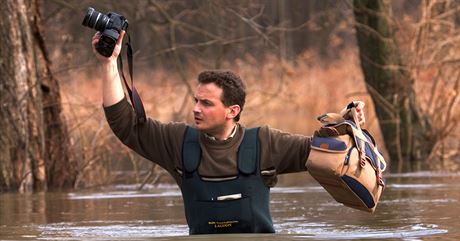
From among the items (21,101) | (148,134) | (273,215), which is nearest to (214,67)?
(21,101)

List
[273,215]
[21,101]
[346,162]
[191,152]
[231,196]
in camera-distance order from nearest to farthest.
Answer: [346,162] < [231,196] < [191,152] < [273,215] < [21,101]

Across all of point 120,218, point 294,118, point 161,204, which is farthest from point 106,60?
point 294,118

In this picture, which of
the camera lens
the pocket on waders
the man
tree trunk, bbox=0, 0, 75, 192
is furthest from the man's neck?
tree trunk, bbox=0, 0, 75, 192

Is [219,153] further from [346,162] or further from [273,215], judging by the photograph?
[273,215]

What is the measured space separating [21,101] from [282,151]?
6350 mm

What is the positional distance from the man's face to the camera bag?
Answer: 56 cm

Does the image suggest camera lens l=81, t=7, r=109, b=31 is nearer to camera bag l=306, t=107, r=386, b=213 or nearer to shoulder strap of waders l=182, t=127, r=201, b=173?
shoulder strap of waders l=182, t=127, r=201, b=173

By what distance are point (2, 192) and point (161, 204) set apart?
98.1 inches

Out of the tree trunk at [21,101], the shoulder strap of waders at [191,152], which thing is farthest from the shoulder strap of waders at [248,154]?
the tree trunk at [21,101]

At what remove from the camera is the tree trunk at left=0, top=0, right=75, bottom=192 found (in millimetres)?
12406

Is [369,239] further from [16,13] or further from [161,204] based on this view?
[16,13]

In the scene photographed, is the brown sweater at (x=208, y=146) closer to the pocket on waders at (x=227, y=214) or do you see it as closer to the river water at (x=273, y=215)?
the pocket on waders at (x=227, y=214)

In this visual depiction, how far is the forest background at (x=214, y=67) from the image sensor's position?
12664 mm

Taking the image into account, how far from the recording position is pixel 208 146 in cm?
663
